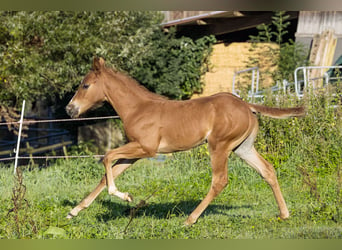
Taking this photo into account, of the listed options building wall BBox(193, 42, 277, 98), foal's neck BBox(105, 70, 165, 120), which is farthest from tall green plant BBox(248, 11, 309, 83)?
foal's neck BBox(105, 70, 165, 120)

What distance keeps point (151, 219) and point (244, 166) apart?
11.4ft

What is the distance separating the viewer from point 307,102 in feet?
34.5

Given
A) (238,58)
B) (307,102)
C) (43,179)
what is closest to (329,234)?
(307,102)

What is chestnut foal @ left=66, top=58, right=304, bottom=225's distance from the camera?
22.5 ft

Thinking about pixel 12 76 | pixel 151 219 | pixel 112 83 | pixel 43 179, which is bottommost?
pixel 43 179

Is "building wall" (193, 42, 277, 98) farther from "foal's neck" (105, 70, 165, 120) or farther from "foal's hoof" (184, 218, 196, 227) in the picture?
"foal's hoof" (184, 218, 196, 227)

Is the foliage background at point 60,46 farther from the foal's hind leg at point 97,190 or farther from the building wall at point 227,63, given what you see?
the foal's hind leg at point 97,190

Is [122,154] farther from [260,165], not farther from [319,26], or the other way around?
[319,26]

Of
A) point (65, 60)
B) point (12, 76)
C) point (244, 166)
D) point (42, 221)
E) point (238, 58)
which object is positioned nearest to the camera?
point (42, 221)

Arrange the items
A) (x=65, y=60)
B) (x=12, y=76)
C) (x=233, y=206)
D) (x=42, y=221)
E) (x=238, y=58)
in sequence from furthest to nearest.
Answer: (x=238, y=58) < (x=65, y=60) < (x=12, y=76) < (x=233, y=206) < (x=42, y=221)

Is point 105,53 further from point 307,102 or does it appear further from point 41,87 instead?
point 307,102

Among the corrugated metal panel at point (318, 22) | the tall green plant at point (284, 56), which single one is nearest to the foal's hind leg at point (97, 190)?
the tall green plant at point (284, 56)

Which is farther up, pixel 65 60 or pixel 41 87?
pixel 65 60

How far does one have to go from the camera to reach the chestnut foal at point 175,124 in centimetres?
687
